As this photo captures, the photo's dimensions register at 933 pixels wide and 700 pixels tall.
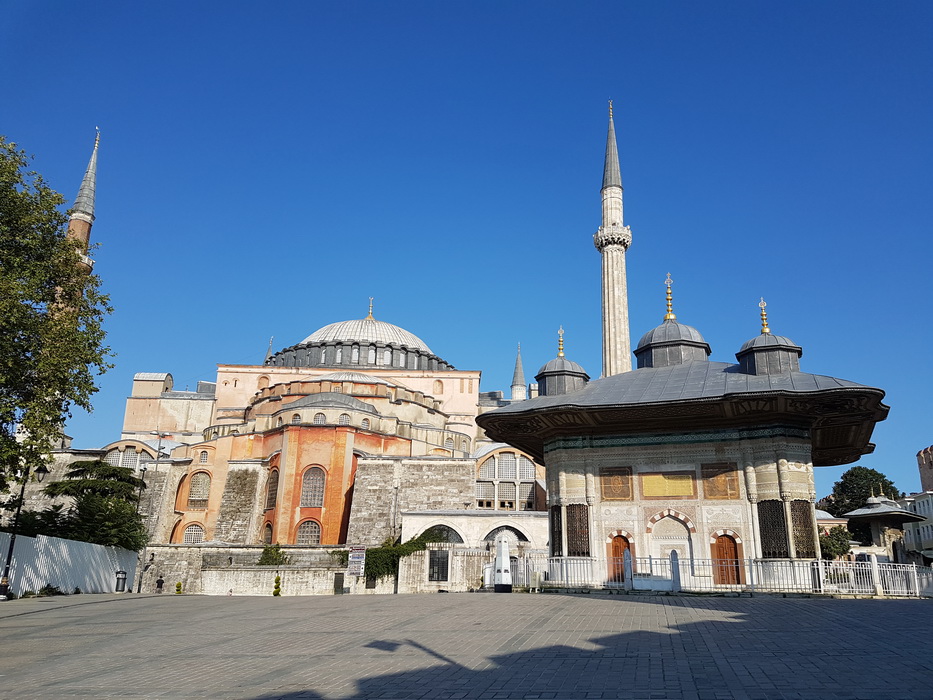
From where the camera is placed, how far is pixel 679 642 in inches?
343

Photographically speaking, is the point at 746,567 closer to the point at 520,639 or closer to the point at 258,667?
the point at 520,639

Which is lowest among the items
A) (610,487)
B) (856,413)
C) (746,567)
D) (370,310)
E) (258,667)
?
(258,667)

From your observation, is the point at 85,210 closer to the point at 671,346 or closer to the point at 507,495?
the point at 507,495

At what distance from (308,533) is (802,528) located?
25991 millimetres

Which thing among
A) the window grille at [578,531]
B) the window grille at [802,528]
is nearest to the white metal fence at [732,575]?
the window grille at [578,531]

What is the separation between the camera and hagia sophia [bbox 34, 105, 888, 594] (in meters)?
17.9

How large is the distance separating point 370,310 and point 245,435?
960 inches

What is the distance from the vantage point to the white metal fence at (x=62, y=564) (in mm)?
19266

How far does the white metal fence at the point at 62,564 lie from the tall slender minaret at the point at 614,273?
84.1 ft

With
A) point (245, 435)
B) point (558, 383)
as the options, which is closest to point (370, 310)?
point (245, 435)

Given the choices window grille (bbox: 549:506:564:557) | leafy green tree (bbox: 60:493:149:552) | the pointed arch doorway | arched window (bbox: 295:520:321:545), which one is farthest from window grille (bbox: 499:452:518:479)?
the pointed arch doorway

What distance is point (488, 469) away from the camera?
42.6 m

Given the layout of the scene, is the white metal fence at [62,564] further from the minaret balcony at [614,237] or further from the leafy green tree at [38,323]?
the minaret balcony at [614,237]

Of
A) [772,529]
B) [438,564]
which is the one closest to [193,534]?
[438,564]
